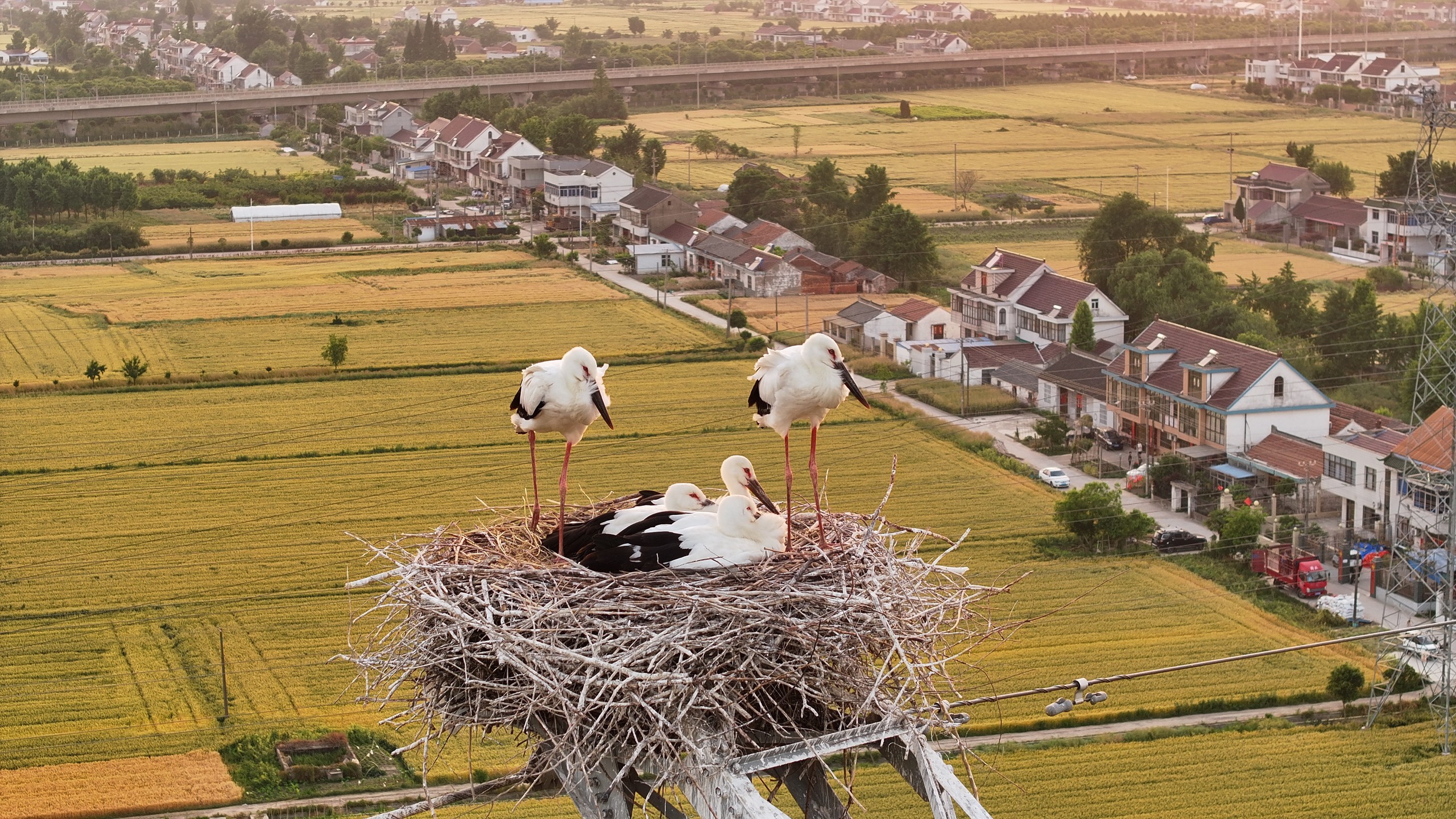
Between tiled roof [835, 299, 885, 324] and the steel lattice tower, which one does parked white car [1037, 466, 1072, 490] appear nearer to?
the steel lattice tower

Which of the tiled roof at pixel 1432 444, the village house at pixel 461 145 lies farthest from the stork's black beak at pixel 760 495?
the village house at pixel 461 145

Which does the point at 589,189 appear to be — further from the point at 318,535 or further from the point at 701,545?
the point at 701,545

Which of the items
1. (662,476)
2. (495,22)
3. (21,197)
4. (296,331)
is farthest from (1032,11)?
(662,476)

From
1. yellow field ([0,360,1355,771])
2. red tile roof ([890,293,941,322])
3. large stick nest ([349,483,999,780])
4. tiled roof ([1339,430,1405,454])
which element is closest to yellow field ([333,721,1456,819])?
yellow field ([0,360,1355,771])

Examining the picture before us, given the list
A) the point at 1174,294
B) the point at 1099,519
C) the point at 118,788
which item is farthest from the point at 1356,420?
the point at 118,788

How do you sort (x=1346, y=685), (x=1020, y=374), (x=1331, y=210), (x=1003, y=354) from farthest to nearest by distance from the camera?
(x=1331, y=210) < (x=1003, y=354) < (x=1020, y=374) < (x=1346, y=685)

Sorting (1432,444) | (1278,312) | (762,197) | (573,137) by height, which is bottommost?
(1432,444)
